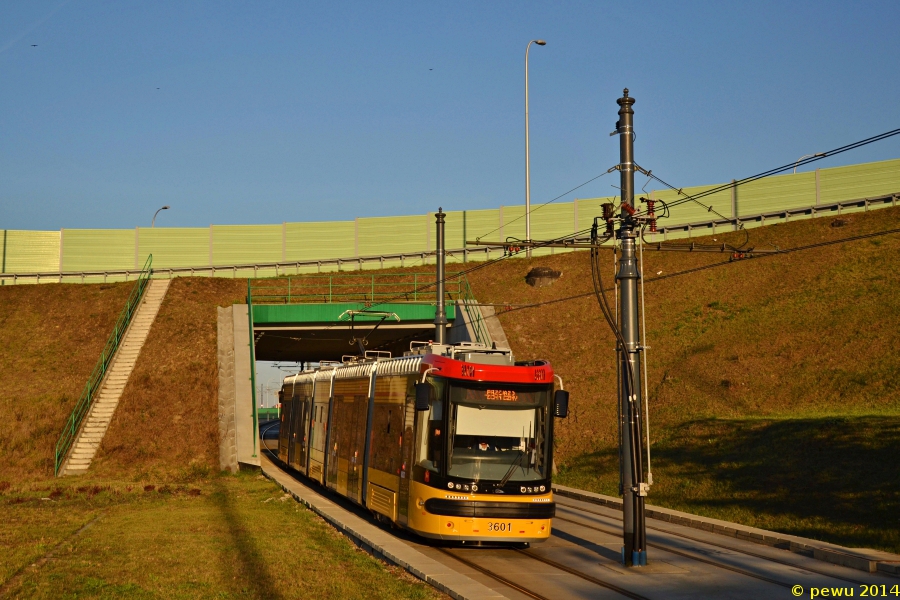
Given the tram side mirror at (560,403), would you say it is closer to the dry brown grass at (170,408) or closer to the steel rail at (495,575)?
the steel rail at (495,575)

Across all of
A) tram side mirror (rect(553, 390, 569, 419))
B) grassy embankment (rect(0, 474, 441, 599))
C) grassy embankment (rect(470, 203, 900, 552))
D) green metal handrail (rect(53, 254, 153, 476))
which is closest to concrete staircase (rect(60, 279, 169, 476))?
green metal handrail (rect(53, 254, 153, 476))

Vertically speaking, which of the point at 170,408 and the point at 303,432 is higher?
the point at 170,408

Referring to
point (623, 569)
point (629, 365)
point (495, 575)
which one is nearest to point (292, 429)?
point (629, 365)

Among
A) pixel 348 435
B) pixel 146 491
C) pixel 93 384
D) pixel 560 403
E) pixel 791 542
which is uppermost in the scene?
pixel 93 384

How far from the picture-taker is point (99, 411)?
35.9 metres

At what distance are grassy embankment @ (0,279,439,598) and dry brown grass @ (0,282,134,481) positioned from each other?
81 mm

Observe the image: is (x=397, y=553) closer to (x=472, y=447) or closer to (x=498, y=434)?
(x=472, y=447)

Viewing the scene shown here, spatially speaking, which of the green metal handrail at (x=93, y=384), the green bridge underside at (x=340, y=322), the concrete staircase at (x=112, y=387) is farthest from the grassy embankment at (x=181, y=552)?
the green bridge underside at (x=340, y=322)

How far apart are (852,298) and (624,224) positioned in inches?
1011

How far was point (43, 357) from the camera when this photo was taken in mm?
43719

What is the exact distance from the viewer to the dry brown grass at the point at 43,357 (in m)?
33.3

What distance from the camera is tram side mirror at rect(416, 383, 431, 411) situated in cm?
1662

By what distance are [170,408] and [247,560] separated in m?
22.9

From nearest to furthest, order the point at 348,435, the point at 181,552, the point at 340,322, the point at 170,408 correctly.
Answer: the point at 181,552
the point at 348,435
the point at 170,408
the point at 340,322
